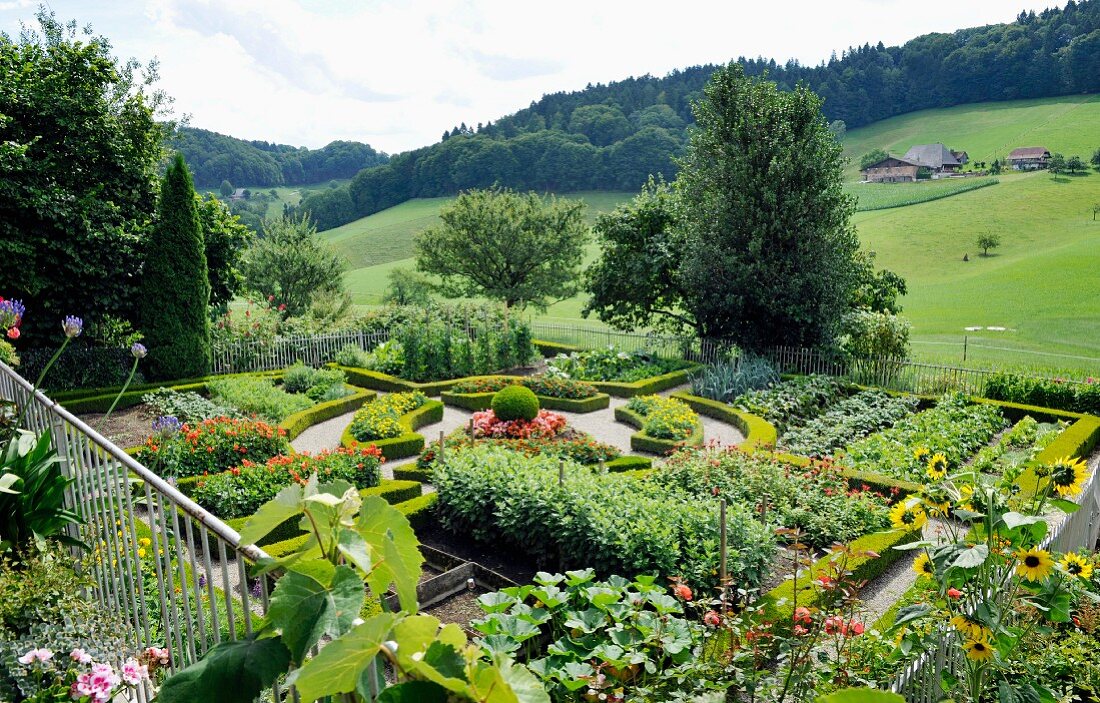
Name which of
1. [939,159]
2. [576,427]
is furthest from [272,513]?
[939,159]

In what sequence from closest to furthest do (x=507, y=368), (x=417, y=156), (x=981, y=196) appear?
1. (x=507, y=368)
2. (x=981, y=196)
3. (x=417, y=156)

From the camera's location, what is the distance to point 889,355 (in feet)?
51.2

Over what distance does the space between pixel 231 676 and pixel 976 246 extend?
51.1 metres

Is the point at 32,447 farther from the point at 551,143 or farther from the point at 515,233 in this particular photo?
the point at 551,143

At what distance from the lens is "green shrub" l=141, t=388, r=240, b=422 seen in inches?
498

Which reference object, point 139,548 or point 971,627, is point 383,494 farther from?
point 971,627

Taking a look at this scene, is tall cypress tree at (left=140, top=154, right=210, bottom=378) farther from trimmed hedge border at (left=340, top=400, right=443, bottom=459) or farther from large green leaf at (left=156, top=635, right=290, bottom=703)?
large green leaf at (left=156, top=635, right=290, bottom=703)

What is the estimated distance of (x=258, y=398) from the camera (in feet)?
45.2

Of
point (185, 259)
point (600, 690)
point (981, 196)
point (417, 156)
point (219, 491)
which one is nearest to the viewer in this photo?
point (600, 690)

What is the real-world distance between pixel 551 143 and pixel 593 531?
62.2 m

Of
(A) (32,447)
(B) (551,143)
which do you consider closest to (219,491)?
(A) (32,447)

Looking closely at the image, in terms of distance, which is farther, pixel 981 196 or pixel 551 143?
pixel 551 143

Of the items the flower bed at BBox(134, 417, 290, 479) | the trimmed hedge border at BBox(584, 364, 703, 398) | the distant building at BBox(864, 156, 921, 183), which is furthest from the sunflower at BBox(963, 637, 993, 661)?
the distant building at BBox(864, 156, 921, 183)

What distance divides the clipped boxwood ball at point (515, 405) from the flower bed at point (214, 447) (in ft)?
11.3
